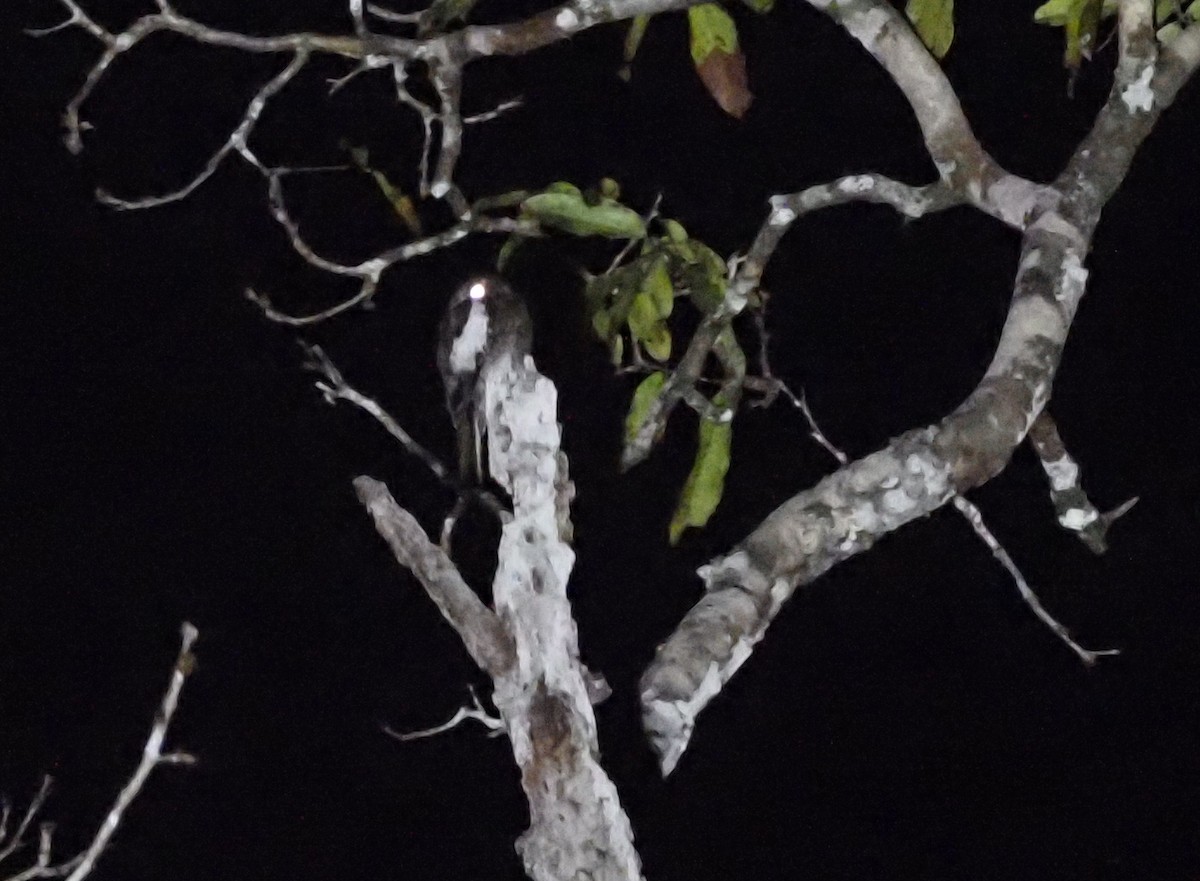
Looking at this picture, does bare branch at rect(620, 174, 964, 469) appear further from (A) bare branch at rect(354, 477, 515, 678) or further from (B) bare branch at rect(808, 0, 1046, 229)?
(A) bare branch at rect(354, 477, 515, 678)

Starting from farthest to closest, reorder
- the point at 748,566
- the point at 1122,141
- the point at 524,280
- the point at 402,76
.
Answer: the point at 524,280, the point at 402,76, the point at 1122,141, the point at 748,566

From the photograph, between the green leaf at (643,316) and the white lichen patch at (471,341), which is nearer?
the white lichen patch at (471,341)

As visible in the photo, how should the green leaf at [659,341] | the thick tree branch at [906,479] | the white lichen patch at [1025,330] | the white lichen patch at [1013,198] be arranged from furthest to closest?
the green leaf at [659,341], the white lichen patch at [1013,198], the white lichen patch at [1025,330], the thick tree branch at [906,479]

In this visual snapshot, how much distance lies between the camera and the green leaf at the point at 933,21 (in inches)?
49.3

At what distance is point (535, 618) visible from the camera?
0.93m

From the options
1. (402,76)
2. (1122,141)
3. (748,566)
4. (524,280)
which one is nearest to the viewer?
(748,566)

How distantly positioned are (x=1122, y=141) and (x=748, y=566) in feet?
1.68

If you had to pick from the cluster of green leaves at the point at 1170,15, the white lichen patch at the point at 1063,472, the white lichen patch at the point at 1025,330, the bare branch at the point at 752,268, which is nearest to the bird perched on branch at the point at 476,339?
the bare branch at the point at 752,268

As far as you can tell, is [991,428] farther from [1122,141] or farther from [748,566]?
[1122,141]

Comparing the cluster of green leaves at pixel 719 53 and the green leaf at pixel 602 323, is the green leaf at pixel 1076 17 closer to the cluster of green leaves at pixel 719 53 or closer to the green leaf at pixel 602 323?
the cluster of green leaves at pixel 719 53

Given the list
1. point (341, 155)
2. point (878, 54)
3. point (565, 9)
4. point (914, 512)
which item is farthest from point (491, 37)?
point (914, 512)

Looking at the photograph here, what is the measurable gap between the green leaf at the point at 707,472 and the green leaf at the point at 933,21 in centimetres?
41

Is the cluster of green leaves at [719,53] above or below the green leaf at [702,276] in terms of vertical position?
above

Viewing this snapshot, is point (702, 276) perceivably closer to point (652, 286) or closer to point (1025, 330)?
point (652, 286)
